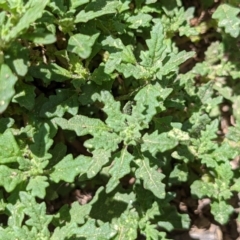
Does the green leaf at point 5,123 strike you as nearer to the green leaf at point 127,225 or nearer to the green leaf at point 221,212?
the green leaf at point 127,225

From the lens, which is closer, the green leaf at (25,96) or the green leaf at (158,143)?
the green leaf at (158,143)

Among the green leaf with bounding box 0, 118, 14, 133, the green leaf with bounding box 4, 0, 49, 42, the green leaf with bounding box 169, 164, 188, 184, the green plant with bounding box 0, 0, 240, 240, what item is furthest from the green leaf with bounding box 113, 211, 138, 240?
the green leaf with bounding box 4, 0, 49, 42

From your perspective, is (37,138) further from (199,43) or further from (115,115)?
(199,43)

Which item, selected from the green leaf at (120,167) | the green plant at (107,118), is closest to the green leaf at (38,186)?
the green plant at (107,118)

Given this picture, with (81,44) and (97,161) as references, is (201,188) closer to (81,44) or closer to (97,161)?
(97,161)

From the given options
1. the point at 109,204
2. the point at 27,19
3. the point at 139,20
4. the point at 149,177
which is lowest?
the point at 109,204

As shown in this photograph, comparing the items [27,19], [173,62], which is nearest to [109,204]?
[173,62]
